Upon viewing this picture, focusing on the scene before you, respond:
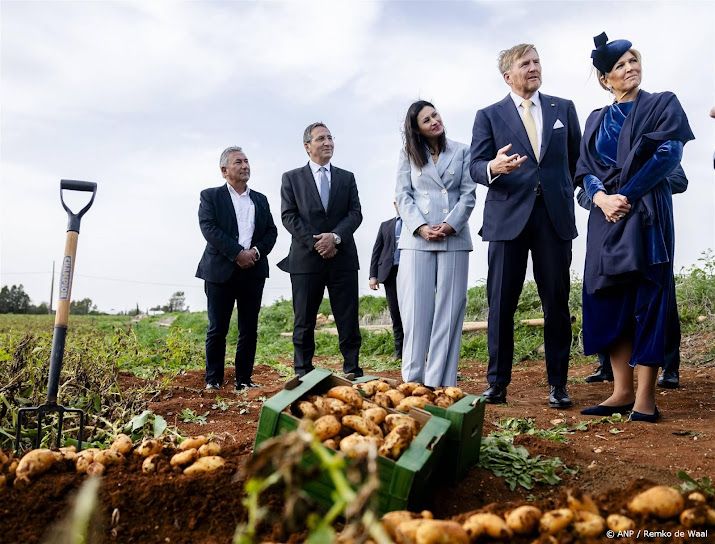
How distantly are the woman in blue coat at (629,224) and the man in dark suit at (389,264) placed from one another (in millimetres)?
4104

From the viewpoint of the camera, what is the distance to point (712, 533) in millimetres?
1855

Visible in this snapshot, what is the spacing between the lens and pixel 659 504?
6.10 feet

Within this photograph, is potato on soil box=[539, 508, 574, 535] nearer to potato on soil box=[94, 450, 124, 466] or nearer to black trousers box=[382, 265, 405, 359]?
potato on soil box=[94, 450, 124, 466]

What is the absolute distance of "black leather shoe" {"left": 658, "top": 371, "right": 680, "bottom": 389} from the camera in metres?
5.52

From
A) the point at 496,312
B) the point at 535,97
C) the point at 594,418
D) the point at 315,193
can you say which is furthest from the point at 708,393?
the point at 315,193

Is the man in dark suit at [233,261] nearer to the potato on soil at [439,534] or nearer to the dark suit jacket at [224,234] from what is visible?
the dark suit jacket at [224,234]

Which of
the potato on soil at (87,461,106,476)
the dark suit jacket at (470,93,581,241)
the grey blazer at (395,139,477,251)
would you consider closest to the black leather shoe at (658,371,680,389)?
the dark suit jacket at (470,93,581,241)

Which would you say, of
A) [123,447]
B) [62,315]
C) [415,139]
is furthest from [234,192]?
[123,447]

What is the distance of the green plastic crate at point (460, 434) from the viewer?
2.49 meters

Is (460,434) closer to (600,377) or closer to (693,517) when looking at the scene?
(693,517)

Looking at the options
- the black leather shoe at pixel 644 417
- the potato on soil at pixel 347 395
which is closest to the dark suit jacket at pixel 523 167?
the black leather shoe at pixel 644 417

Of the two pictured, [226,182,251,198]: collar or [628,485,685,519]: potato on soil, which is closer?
[628,485,685,519]: potato on soil

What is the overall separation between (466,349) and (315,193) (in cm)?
440

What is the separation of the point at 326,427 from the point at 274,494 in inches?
11.9
